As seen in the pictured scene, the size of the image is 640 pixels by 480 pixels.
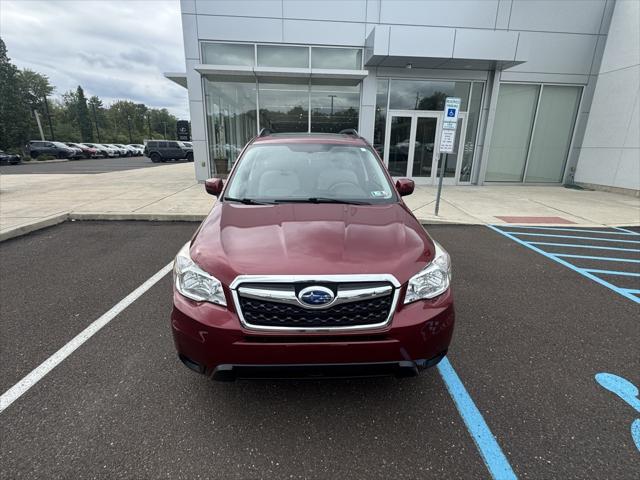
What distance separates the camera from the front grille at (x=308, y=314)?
75.0 inches

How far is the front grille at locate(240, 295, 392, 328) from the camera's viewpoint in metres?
1.91

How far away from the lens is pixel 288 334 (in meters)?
1.89

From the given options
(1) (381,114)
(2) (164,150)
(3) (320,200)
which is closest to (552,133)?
(1) (381,114)

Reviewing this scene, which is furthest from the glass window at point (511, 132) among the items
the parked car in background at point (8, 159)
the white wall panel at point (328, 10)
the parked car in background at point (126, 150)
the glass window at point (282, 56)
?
the parked car in background at point (126, 150)

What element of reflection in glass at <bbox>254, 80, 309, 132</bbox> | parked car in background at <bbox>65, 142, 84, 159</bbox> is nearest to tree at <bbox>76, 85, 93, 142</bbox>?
parked car in background at <bbox>65, 142, 84, 159</bbox>

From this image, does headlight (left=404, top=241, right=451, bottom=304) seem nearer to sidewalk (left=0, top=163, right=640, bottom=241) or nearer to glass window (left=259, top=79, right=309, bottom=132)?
sidewalk (left=0, top=163, right=640, bottom=241)

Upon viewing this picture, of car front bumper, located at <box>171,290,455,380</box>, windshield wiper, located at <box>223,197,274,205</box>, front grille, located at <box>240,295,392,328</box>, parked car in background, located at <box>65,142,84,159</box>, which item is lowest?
parked car in background, located at <box>65,142,84,159</box>

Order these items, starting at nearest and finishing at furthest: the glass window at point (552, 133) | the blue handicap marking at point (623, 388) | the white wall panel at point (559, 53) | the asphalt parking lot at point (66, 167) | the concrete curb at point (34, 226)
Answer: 1. the blue handicap marking at point (623, 388)
2. the concrete curb at point (34, 226)
3. the white wall panel at point (559, 53)
4. the glass window at point (552, 133)
5. the asphalt parking lot at point (66, 167)

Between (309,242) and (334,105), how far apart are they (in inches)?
454

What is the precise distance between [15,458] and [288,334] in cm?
166

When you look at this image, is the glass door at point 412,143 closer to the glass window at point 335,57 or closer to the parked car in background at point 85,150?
the glass window at point 335,57

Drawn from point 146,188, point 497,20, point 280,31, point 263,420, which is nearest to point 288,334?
point 263,420

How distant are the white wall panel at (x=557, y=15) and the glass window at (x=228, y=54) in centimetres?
932

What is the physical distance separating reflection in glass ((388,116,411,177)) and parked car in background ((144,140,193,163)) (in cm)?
2497
